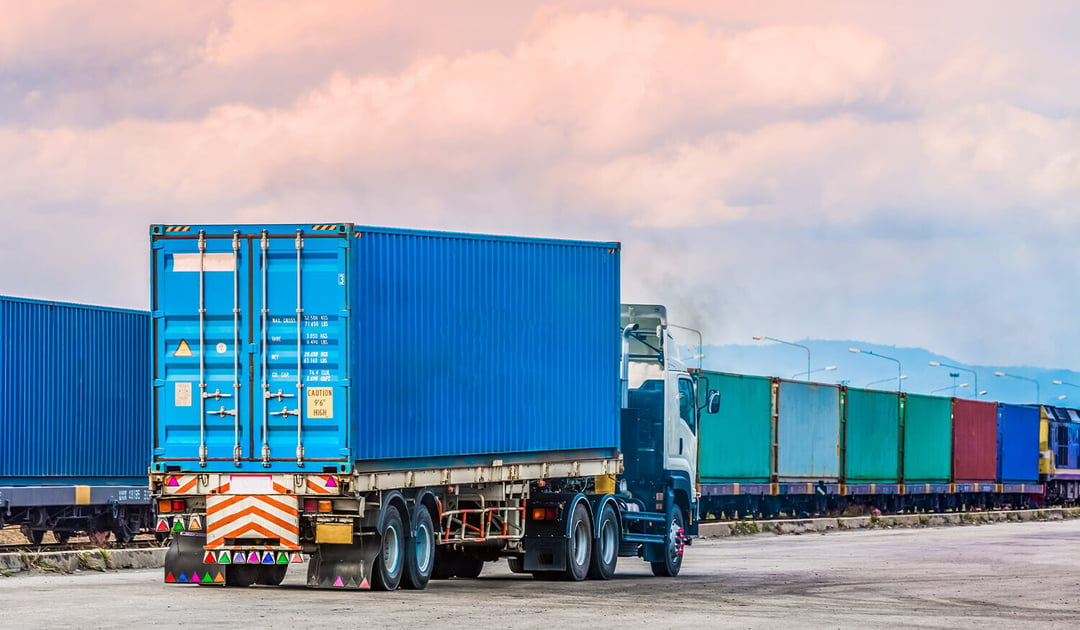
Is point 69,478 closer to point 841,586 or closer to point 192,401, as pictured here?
point 192,401

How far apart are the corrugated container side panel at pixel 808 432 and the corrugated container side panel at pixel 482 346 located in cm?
2026

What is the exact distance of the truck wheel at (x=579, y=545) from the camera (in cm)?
2289

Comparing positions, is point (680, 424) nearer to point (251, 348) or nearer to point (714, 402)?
point (714, 402)

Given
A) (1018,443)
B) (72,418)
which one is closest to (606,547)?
(72,418)

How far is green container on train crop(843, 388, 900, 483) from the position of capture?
48.5 meters

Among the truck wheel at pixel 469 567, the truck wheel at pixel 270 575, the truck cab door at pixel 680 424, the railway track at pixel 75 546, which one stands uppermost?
the truck cab door at pixel 680 424

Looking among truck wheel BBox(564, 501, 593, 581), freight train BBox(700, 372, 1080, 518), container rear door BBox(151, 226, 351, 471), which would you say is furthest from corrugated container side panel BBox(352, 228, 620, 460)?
freight train BBox(700, 372, 1080, 518)

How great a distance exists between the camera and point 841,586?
21969 mm

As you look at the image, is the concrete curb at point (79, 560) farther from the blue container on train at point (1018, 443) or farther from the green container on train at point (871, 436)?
the blue container on train at point (1018, 443)

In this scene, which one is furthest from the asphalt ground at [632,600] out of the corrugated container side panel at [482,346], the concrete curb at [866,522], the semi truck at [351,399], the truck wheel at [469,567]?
the concrete curb at [866,522]

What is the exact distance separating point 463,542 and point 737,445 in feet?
66.9

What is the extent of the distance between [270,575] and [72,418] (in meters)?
8.72

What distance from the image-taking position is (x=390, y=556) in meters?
19.7

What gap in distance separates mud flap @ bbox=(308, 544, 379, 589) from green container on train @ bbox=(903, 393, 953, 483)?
34584mm
